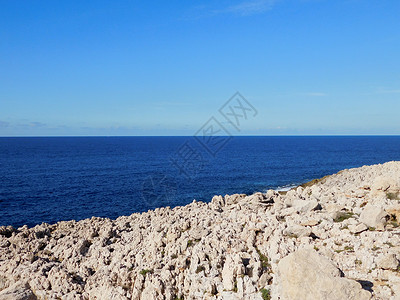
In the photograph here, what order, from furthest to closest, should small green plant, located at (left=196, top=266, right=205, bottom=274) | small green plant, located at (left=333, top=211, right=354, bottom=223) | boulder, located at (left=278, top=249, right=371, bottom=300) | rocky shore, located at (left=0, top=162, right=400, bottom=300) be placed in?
small green plant, located at (left=333, top=211, right=354, bottom=223)
small green plant, located at (left=196, top=266, right=205, bottom=274)
rocky shore, located at (left=0, top=162, right=400, bottom=300)
boulder, located at (left=278, top=249, right=371, bottom=300)

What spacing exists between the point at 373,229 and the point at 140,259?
13.9 metres

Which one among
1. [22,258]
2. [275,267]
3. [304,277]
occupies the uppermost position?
[304,277]

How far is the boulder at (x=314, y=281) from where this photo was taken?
40.0 feet

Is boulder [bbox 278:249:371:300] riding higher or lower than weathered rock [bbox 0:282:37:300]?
higher

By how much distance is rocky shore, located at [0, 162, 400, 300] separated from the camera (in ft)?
45.1

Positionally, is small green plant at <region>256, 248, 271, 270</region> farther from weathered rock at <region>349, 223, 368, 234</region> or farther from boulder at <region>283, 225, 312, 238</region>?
weathered rock at <region>349, 223, 368, 234</region>

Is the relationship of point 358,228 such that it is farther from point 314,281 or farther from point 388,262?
point 314,281

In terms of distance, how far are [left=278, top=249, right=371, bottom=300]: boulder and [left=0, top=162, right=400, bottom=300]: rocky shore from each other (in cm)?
4

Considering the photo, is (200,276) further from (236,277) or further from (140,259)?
(140,259)

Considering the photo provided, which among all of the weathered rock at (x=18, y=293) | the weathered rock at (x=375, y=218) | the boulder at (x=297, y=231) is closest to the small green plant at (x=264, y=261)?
the boulder at (x=297, y=231)

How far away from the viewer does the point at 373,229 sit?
730 inches

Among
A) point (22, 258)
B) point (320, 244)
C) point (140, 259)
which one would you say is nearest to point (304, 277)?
point (320, 244)

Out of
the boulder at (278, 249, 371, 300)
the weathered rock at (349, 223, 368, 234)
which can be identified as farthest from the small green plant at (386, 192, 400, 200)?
the boulder at (278, 249, 371, 300)

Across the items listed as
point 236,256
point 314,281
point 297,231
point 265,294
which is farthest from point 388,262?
point 236,256
